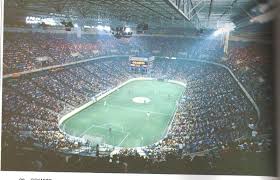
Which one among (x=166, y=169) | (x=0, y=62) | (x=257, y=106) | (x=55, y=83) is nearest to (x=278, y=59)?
(x=257, y=106)

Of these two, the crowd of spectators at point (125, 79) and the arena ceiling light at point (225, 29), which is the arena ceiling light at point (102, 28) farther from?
the arena ceiling light at point (225, 29)

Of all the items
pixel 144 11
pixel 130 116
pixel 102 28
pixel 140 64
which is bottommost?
pixel 130 116

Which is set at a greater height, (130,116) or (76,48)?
(76,48)

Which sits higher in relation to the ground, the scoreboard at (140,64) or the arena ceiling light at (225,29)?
the arena ceiling light at (225,29)

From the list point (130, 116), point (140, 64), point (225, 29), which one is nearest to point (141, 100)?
point (130, 116)

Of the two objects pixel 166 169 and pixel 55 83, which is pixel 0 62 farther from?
pixel 166 169

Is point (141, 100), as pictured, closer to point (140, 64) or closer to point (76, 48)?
point (140, 64)

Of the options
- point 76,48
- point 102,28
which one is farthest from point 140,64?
point 76,48

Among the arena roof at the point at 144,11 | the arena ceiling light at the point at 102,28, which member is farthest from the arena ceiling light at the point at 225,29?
the arena ceiling light at the point at 102,28
